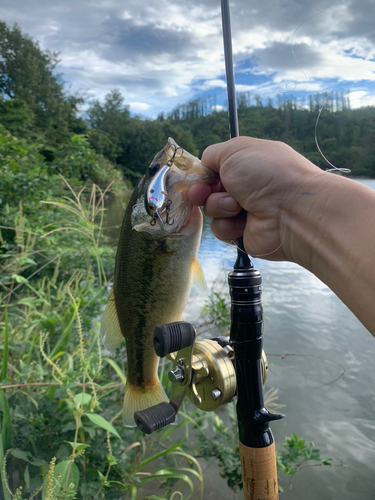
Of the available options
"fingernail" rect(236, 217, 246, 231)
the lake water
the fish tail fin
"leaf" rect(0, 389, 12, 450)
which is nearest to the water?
the lake water

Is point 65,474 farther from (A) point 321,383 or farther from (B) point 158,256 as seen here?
(A) point 321,383

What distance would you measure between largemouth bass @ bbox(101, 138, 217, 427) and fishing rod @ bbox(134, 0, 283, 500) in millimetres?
218

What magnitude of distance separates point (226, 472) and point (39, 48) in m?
40.8

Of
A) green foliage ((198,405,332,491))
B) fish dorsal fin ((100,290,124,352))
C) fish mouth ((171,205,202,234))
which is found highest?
fish mouth ((171,205,202,234))

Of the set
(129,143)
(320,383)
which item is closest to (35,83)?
(129,143)

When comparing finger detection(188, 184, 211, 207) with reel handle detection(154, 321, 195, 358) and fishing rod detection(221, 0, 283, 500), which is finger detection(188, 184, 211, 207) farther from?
reel handle detection(154, 321, 195, 358)

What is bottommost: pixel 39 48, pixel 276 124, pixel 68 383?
pixel 68 383

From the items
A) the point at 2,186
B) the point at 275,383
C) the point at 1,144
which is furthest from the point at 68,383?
the point at 1,144

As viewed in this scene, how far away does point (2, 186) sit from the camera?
570 cm

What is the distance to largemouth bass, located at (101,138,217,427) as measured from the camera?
1.28 metres

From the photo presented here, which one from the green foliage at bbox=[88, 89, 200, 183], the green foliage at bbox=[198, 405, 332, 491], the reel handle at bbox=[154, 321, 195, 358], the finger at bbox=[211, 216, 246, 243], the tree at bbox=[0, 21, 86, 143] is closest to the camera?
the reel handle at bbox=[154, 321, 195, 358]

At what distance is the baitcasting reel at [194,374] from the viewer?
3.66 feet

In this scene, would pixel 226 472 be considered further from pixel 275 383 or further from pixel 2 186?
pixel 2 186

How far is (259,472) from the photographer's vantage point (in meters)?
1.17
